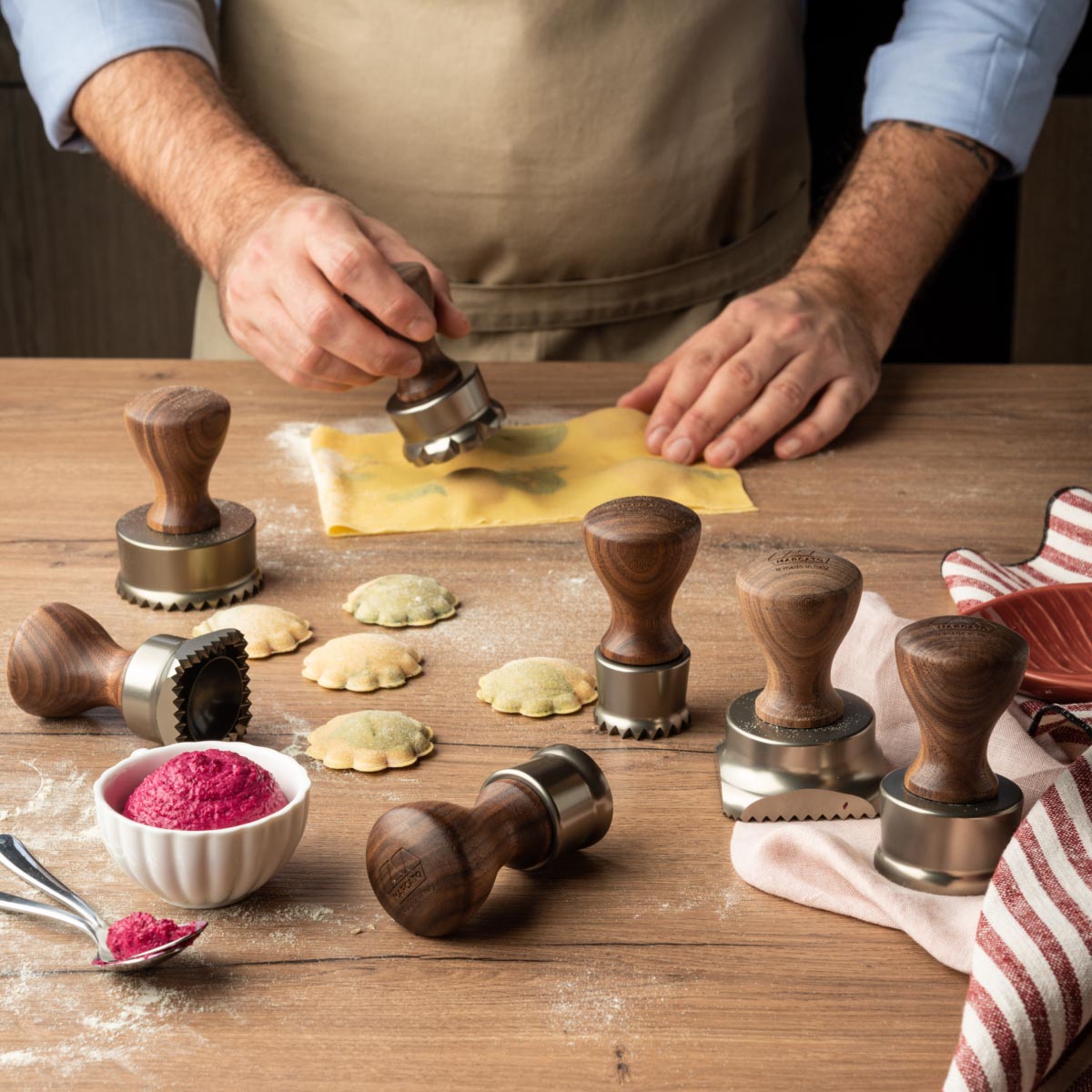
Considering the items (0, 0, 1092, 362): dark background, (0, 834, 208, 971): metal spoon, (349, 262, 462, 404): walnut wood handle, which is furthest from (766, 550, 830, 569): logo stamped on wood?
(0, 0, 1092, 362): dark background

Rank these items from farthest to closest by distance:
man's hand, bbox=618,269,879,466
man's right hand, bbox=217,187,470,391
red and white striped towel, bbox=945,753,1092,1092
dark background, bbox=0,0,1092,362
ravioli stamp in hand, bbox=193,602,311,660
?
dark background, bbox=0,0,1092,362 < man's hand, bbox=618,269,879,466 < man's right hand, bbox=217,187,470,391 < ravioli stamp in hand, bbox=193,602,311,660 < red and white striped towel, bbox=945,753,1092,1092

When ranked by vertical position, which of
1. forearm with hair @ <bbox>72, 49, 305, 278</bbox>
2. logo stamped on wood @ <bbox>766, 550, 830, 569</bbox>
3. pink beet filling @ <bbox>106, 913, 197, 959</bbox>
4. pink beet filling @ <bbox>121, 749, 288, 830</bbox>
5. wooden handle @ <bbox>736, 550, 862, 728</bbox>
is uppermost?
forearm with hair @ <bbox>72, 49, 305, 278</bbox>

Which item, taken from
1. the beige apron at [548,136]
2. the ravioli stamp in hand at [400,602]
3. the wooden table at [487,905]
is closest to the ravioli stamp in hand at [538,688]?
the wooden table at [487,905]

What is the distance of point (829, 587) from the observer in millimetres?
693

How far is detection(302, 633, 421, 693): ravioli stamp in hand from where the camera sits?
0.87m

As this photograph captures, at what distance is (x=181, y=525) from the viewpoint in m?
1.00

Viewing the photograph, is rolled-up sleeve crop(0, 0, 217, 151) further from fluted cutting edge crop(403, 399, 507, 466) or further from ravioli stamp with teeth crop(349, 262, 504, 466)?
fluted cutting edge crop(403, 399, 507, 466)

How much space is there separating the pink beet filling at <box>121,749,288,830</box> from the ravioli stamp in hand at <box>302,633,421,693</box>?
217mm

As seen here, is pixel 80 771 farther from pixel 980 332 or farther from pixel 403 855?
pixel 980 332

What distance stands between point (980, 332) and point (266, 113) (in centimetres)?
179

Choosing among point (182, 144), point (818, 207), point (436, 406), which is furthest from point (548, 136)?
point (818, 207)

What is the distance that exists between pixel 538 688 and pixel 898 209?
98cm

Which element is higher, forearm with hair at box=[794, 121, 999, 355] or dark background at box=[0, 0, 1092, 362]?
forearm with hair at box=[794, 121, 999, 355]

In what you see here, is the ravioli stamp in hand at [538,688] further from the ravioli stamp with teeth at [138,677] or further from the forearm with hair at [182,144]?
the forearm with hair at [182,144]
